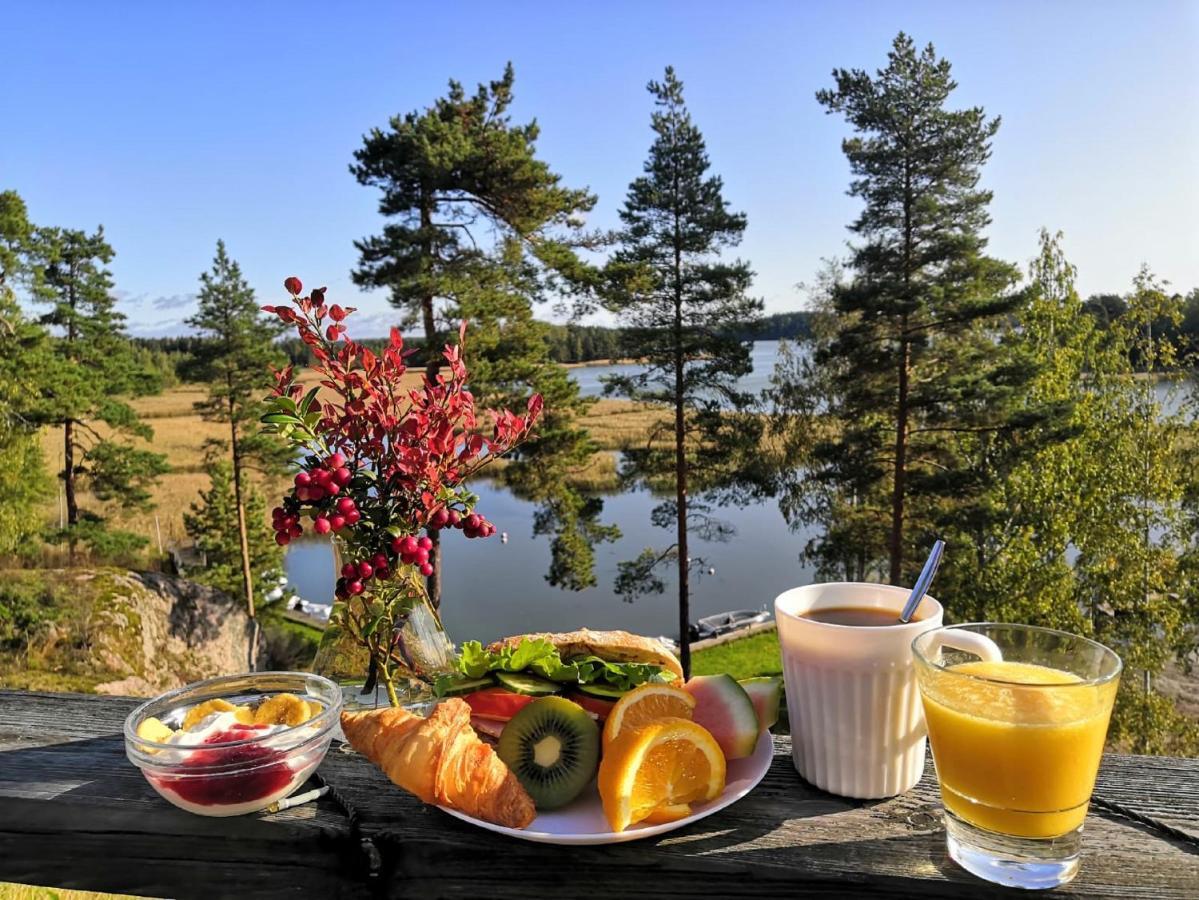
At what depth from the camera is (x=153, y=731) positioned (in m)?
1.12

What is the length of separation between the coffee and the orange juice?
23cm

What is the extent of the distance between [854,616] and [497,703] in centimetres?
51

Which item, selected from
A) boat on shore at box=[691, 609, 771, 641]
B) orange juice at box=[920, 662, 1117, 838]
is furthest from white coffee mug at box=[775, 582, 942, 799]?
boat on shore at box=[691, 609, 771, 641]

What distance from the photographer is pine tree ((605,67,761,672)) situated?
14.1 m

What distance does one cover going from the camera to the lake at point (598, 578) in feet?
68.4

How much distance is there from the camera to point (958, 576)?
49.5 feet

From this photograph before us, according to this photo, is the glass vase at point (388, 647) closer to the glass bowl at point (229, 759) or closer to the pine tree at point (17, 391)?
the glass bowl at point (229, 759)

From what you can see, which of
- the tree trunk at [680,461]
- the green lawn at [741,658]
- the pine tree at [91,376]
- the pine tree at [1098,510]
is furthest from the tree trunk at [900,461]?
the pine tree at [91,376]

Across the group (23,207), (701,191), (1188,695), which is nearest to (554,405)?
(701,191)

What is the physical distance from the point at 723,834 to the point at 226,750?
0.62 meters

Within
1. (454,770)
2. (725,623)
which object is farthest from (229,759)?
(725,623)

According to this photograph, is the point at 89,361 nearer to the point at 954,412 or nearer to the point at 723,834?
the point at 954,412

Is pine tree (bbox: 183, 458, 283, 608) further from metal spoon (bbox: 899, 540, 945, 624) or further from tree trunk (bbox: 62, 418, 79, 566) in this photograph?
metal spoon (bbox: 899, 540, 945, 624)

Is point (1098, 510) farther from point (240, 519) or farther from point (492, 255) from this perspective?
point (240, 519)
